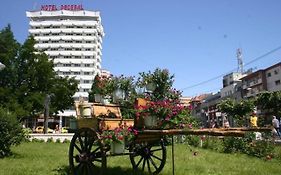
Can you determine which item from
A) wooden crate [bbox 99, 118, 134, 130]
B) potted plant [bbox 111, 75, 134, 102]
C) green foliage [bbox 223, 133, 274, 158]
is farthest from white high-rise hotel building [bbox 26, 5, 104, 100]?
wooden crate [bbox 99, 118, 134, 130]

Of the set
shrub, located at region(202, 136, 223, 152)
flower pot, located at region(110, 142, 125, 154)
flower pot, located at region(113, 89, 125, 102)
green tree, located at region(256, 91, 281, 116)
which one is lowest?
shrub, located at region(202, 136, 223, 152)

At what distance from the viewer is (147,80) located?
10000mm

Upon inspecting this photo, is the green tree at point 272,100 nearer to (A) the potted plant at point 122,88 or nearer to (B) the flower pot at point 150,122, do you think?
(A) the potted plant at point 122,88

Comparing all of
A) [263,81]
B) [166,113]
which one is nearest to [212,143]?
[166,113]

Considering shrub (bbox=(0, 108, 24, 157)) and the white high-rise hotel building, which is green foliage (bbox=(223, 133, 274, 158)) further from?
the white high-rise hotel building

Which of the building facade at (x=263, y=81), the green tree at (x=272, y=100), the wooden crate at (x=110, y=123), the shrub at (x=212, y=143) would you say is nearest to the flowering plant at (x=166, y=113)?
the wooden crate at (x=110, y=123)

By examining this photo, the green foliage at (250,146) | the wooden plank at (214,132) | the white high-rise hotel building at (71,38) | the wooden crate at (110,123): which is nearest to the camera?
the wooden plank at (214,132)

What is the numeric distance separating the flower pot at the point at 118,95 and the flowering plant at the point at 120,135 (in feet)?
6.39

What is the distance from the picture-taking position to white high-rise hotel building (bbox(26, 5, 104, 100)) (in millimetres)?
115375

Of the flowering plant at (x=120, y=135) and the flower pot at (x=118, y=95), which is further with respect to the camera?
the flower pot at (x=118, y=95)

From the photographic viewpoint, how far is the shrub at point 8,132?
46.1ft

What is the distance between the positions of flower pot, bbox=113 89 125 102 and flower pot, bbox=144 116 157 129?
2011 millimetres

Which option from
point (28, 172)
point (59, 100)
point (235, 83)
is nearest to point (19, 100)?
point (59, 100)

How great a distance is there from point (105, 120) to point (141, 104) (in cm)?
91
